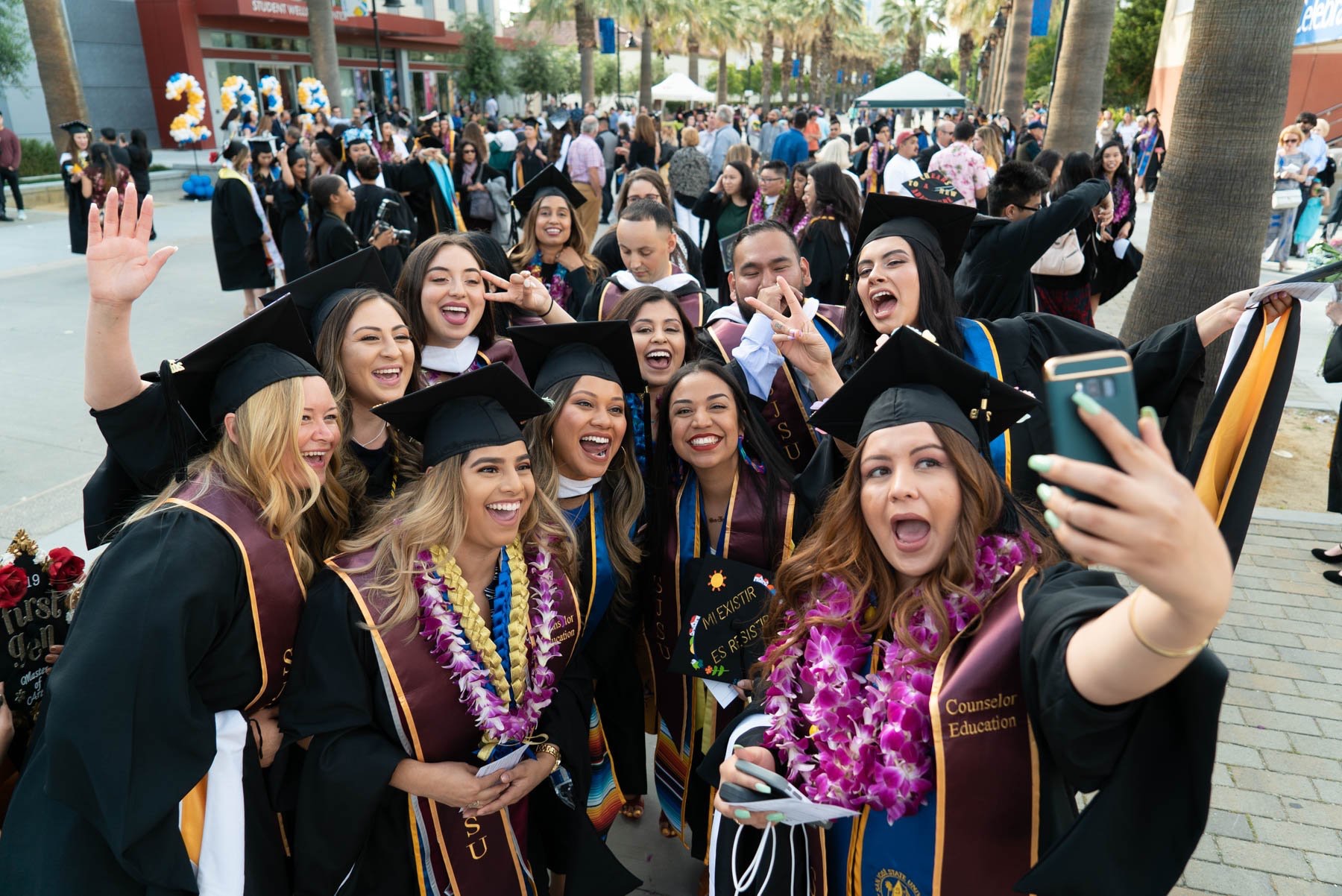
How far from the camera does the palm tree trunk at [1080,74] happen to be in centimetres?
1007

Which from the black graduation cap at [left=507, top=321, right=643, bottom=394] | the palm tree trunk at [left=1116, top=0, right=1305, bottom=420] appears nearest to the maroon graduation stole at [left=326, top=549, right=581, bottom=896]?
the black graduation cap at [left=507, top=321, right=643, bottom=394]

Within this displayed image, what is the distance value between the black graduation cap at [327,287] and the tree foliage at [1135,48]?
109 ft

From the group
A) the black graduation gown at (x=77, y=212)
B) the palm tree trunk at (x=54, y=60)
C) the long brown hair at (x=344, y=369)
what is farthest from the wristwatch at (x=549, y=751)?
the palm tree trunk at (x=54, y=60)

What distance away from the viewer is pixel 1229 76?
17.7 ft

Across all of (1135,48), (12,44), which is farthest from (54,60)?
(1135,48)

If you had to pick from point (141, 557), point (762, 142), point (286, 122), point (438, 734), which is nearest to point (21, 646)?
point (141, 557)

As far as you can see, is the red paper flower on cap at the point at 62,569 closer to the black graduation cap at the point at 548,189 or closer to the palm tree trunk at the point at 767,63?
the black graduation cap at the point at 548,189

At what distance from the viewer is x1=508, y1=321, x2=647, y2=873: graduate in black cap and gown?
3006 mm

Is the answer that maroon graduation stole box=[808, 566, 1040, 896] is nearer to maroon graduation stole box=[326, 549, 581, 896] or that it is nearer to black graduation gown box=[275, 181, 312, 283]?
maroon graduation stole box=[326, 549, 581, 896]

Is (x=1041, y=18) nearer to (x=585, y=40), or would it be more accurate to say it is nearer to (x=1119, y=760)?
(x=585, y=40)

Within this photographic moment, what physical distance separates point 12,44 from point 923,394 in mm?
27330

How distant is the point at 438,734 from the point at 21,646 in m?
1.27

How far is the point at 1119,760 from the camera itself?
5.25 feet

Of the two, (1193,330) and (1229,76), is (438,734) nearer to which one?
(1193,330)
